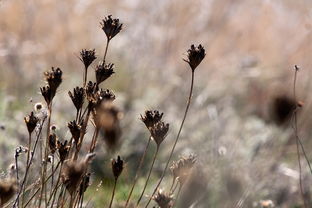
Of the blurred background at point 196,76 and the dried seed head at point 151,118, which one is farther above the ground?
the blurred background at point 196,76

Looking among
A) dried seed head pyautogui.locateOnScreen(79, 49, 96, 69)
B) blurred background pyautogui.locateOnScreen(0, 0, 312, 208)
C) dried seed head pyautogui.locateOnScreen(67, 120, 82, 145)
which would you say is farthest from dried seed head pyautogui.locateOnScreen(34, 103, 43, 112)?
blurred background pyautogui.locateOnScreen(0, 0, 312, 208)

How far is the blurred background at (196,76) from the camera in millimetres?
3896

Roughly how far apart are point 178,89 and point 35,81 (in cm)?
114

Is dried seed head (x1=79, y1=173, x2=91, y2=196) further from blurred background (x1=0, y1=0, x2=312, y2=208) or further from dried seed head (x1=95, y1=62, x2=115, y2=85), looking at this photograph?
blurred background (x1=0, y1=0, x2=312, y2=208)

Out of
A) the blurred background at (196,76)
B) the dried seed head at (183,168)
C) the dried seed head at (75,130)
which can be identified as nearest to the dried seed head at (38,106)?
the dried seed head at (75,130)

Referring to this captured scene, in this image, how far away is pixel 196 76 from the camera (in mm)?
6180

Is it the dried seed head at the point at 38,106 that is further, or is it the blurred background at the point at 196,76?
the blurred background at the point at 196,76

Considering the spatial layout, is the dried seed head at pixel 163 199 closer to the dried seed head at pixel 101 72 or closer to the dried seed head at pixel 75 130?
the dried seed head at pixel 75 130

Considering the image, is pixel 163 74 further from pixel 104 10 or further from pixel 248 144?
pixel 248 144

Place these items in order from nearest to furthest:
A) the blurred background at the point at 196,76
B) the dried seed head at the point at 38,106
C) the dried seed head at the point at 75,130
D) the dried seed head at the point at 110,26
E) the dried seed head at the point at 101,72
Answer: the dried seed head at the point at 75,130 < the dried seed head at the point at 101,72 < the dried seed head at the point at 110,26 < the dried seed head at the point at 38,106 < the blurred background at the point at 196,76

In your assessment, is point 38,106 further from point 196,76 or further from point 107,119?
point 196,76

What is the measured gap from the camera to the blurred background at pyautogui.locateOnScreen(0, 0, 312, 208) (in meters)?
3.90

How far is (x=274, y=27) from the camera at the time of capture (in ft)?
23.1

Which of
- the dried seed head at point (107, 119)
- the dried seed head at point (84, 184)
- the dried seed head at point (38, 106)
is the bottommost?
the dried seed head at point (84, 184)
